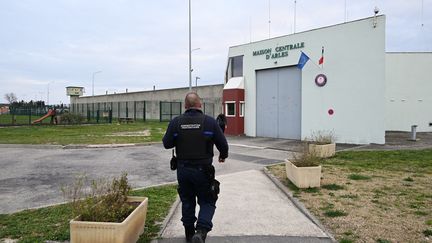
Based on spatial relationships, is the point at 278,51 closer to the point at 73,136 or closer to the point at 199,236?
the point at 73,136

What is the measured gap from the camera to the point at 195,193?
4242 mm

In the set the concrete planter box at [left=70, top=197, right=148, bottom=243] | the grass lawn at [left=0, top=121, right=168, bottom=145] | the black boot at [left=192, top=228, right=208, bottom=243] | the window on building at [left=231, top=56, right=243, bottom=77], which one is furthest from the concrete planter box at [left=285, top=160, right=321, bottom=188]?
the window on building at [left=231, top=56, right=243, bottom=77]

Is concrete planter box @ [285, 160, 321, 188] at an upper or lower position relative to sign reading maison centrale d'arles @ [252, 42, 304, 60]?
lower

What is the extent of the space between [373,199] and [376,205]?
0.44 metres

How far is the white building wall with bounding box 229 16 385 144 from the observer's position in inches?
651

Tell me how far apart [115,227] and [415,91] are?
27.1 meters

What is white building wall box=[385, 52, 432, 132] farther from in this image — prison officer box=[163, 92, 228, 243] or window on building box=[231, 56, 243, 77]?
prison officer box=[163, 92, 228, 243]

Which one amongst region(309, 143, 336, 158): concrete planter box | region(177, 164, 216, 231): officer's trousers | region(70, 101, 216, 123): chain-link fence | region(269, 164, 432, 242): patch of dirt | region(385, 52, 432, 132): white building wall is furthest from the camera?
region(70, 101, 216, 123): chain-link fence

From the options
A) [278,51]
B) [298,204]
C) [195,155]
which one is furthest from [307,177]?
[278,51]

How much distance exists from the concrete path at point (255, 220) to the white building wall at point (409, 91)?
21.6m

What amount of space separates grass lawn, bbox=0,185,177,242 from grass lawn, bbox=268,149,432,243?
8.74 feet

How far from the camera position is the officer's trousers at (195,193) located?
13.4 ft

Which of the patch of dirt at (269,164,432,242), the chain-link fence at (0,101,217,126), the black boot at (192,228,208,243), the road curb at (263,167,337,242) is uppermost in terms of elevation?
the chain-link fence at (0,101,217,126)

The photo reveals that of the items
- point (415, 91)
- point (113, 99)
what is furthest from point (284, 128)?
point (113, 99)
